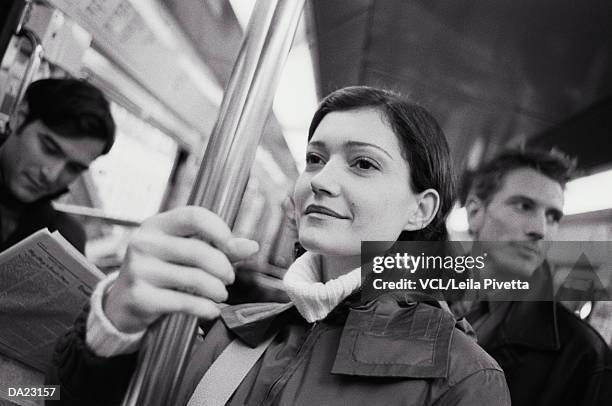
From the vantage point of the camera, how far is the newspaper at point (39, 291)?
840mm

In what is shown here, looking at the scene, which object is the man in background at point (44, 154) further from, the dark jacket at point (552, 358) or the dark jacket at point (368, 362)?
the dark jacket at point (552, 358)

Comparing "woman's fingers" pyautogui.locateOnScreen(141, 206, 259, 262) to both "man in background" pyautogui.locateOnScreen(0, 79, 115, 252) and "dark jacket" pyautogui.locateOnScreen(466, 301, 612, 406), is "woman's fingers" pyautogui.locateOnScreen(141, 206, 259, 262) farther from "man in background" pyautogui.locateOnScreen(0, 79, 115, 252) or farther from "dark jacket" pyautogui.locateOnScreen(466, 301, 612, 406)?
"dark jacket" pyautogui.locateOnScreen(466, 301, 612, 406)

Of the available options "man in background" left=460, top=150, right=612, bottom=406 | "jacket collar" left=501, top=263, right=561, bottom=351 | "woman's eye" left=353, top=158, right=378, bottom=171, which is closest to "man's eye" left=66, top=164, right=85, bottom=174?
"woman's eye" left=353, top=158, right=378, bottom=171

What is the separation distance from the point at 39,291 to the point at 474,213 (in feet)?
4.73

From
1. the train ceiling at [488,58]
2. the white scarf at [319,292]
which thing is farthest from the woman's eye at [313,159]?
the train ceiling at [488,58]

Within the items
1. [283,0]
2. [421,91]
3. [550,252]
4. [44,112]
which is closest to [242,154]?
[283,0]

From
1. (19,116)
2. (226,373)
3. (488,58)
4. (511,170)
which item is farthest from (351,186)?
(488,58)

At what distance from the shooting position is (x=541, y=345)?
1.41 m

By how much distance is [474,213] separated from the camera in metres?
1.66

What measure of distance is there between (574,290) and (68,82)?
1.72 metres

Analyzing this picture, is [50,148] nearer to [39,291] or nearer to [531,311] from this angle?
[39,291]

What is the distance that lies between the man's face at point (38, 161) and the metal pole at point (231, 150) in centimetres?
64

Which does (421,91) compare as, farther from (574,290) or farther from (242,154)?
(242,154)

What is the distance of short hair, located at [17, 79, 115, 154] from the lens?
857mm
